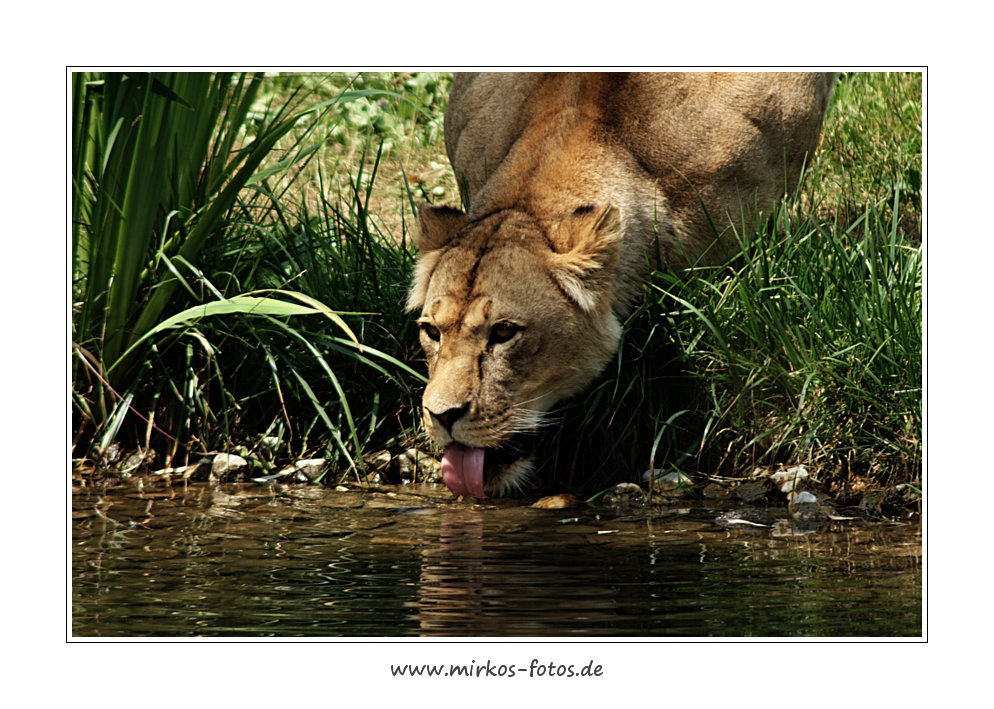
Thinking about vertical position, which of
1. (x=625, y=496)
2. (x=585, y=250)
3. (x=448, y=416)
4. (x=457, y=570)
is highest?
(x=585, y=250)

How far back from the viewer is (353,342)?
19.1 ft

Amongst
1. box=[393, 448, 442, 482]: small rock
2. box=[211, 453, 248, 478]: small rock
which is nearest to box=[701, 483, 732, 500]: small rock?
box=[393, 448, 442, 482]: small rock

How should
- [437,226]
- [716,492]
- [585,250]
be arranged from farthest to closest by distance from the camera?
[437,226]
[716,492]
[585,250]

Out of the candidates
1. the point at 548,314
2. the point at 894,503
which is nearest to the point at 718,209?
the point at 548,314

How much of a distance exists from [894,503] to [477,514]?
5.74 feet

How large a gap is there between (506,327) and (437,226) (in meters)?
0.75

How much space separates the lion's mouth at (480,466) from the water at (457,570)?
12 cm

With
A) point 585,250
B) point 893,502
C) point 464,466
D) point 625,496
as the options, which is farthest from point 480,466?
point 893,502

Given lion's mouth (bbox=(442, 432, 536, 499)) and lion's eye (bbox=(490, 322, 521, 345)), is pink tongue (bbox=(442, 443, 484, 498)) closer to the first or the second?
lion's mouth (bbox=(442, 432, 536, 499))

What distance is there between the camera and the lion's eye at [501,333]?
527 cm

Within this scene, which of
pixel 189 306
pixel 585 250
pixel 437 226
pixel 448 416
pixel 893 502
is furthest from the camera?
pixel 189 306

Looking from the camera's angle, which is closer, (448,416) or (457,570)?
(457,570)

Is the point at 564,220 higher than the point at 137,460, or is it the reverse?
the point at 564,220

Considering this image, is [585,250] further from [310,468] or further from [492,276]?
[310,468]
